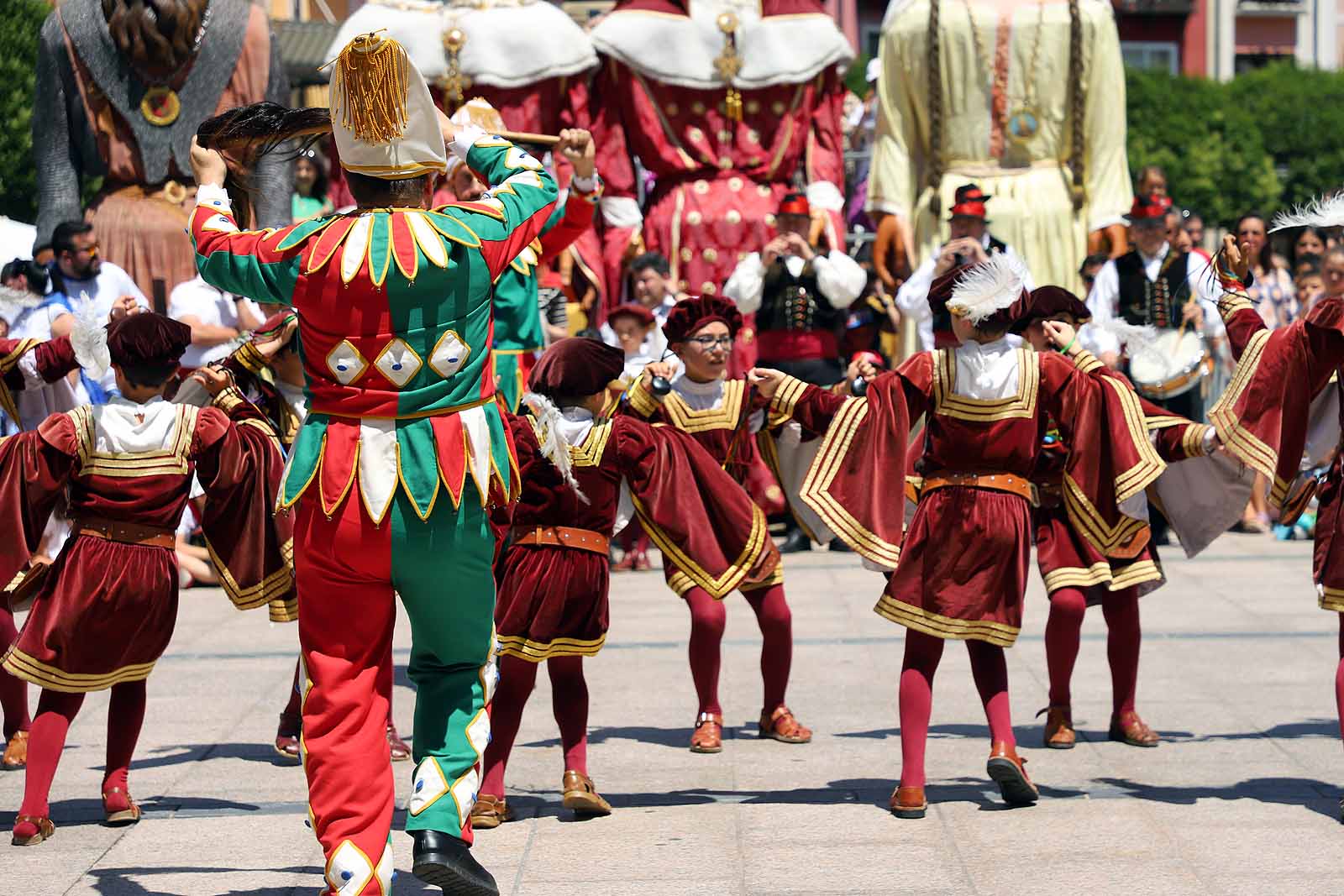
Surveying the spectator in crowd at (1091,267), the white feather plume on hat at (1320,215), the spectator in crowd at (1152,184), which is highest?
the white feather plume on hat at (1320,215)

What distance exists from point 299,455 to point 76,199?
236 inches

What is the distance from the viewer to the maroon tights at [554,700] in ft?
18.5

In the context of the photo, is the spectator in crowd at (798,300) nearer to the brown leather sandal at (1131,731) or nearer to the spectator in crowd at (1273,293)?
the spectator in crowd at (1273,293)

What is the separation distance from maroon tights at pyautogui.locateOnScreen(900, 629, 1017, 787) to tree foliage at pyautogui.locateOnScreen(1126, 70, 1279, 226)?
3569 centimetres

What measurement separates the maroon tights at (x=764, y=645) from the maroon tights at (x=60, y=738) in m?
1.69

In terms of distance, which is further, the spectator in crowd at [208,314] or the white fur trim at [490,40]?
the white fur trim at [490,40]

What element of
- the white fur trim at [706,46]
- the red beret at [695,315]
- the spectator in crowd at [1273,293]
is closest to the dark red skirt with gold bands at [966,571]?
the red beret at [695,315]

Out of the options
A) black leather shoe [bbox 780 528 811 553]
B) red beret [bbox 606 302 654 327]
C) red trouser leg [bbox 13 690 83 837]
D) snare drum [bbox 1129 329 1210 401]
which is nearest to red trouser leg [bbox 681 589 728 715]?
red trouser leg [bbox 13 690 83 837]

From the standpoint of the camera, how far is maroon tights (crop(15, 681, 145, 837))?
17.5 feet

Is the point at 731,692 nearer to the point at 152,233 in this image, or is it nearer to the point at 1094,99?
the point at 152,233

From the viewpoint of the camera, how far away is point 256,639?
852 centimetres

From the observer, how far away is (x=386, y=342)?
437 centimetres

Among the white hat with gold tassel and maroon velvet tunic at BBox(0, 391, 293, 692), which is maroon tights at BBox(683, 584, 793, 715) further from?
the white hat with gold tassel

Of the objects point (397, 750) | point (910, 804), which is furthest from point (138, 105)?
point (910, 804)
